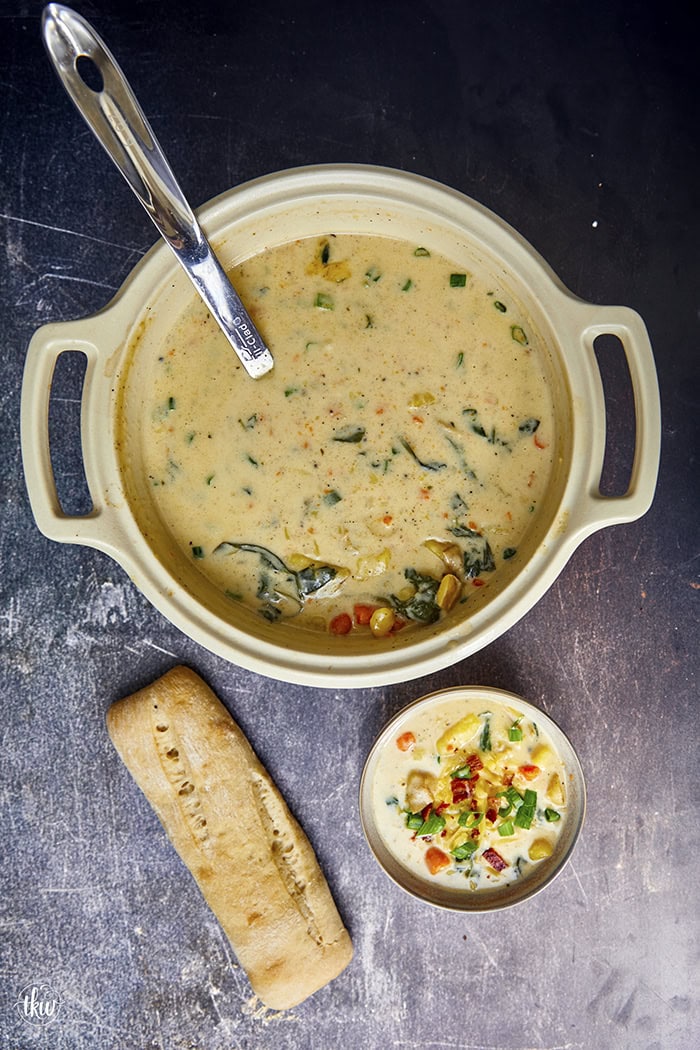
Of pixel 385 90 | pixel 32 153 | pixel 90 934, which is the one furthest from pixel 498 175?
pixel 90 934

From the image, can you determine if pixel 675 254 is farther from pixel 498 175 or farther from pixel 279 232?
pixel 279 232

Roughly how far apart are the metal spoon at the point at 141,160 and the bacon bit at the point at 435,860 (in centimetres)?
141

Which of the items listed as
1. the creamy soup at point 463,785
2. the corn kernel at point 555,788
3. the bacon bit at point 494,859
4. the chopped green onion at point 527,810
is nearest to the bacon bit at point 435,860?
the creamy soup at point 463,785

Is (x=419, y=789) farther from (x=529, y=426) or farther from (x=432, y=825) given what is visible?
(x=529, y=426)

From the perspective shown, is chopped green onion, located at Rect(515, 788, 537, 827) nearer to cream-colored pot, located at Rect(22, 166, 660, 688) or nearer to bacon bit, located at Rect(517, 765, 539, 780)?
bacon bit, located at Rect(517, 765, 539, 780)

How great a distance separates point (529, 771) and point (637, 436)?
1014 millimetres

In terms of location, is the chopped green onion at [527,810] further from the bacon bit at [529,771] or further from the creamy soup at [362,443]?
the creamy soup at [362,443]

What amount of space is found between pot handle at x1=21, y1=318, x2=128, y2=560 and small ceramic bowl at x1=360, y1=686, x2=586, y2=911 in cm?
99

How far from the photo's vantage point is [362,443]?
2049 mm

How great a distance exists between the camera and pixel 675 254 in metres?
2.43

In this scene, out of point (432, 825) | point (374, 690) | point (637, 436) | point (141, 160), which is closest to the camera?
point (141, 160)

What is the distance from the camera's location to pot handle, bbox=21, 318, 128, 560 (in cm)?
186

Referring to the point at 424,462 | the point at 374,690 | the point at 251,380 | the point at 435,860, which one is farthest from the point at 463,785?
the point at 251,380

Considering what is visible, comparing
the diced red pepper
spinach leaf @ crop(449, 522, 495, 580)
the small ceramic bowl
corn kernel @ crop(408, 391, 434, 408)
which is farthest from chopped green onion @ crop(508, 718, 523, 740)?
corn kernel @ crop(408, 391, 434, 408)
